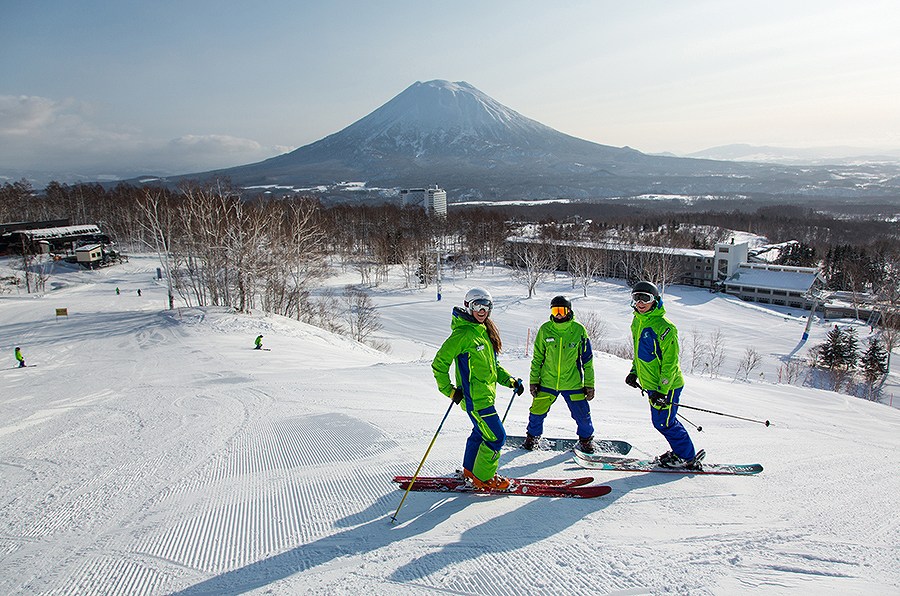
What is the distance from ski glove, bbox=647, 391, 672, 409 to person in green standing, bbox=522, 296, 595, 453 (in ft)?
1.88

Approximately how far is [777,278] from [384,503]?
53.3 metres

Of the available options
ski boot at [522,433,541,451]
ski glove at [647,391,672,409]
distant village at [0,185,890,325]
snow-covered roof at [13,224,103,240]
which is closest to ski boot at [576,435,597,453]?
ski boot at [522,433,541,451]

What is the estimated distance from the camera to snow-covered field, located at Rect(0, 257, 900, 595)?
2912 mm

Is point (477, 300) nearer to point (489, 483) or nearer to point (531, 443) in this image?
point (489, 483)

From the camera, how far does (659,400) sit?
14.5 ft

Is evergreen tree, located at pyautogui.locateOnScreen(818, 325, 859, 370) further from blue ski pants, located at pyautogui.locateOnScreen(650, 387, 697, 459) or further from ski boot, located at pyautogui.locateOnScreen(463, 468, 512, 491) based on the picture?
ski boot, located at pyautogui.locateOnScreen(463, 468, 512, 491)

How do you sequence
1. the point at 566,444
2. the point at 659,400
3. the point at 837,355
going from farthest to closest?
the point at 837,355, the point at 566,444, the point at 659,400

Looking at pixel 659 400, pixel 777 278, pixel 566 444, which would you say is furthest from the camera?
pixel 777 278

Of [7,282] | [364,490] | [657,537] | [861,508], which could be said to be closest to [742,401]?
[861,508]

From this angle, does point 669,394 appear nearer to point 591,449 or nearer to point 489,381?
point 591,449

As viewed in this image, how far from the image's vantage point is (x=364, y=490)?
4.00 meters

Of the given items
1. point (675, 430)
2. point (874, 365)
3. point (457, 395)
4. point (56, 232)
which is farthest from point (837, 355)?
point (56, 232)

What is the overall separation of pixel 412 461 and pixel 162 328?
15.4 m

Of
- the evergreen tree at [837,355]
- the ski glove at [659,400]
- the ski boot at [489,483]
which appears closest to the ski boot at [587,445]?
the ski glove at [659,400]
